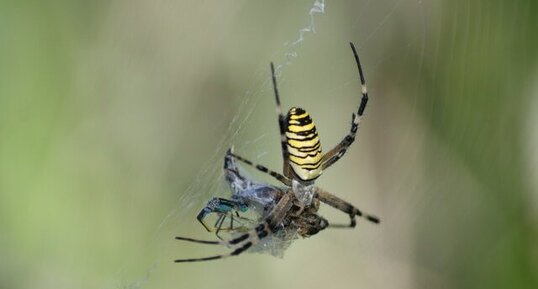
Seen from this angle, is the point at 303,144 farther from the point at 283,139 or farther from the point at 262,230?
the point at 262,230

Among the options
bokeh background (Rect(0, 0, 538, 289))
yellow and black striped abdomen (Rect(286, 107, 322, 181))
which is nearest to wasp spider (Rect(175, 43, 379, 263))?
yellow and black striped abdomen (Rect(286, 107, 322, 181))

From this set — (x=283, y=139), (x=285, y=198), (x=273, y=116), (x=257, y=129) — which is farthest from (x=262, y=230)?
(x=273, y=116)

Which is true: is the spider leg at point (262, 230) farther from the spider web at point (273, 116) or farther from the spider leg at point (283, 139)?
the spider leg at point (283, 139)

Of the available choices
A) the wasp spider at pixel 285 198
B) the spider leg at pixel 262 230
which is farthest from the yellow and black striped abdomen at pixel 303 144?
the spider leg at pixel 262 230

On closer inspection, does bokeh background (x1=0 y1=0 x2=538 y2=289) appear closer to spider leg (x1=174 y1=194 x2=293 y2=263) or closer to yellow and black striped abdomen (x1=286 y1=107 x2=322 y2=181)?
spider leg (x1=174 y1=194 x2=293 y2=263)

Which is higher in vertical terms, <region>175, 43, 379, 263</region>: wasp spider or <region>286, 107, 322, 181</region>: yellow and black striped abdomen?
<region>286, 107, 322, 181</region>: yellow and black striped abdomen

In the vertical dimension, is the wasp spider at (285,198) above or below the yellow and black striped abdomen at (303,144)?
below
